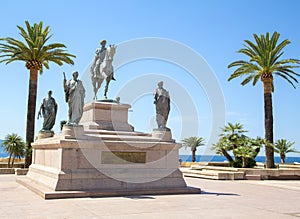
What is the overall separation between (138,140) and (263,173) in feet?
41.6

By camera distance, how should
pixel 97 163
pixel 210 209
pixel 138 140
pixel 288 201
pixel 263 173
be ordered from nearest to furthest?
pixel 210 209 → pixel 288 201 → pixel 97 163 → pixel 138 140 → pixel 263 173

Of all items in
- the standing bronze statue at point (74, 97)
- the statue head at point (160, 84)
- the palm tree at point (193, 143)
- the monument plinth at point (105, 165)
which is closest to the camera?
the monument plinth at point (105, 165)

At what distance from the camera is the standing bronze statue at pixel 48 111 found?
53.9 feet

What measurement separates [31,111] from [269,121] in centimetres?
1860

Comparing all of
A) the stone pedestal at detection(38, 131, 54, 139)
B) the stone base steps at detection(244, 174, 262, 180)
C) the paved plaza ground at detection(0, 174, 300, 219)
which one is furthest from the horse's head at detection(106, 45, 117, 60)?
the stone base steps at detection(244, 174, 262, 180)

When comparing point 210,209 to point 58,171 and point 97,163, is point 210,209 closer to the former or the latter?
point 97,163

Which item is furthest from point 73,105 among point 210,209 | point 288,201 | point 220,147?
point 220,147

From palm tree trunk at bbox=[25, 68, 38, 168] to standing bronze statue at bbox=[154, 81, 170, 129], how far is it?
47.6ft

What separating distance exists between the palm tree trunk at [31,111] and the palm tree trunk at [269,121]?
18.2m

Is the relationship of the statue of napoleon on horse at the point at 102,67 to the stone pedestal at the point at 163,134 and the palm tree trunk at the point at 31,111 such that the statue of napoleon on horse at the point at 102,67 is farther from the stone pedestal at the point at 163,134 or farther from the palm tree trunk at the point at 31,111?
the palm tree trunk at the point at 31,111

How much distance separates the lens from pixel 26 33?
27141 millimetres

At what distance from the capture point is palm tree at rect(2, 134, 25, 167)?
25406mm

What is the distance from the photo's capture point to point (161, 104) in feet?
46.6

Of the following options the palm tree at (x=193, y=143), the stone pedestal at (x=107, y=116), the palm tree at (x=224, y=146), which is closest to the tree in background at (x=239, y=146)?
the palm tree at (x=224, y=146)
